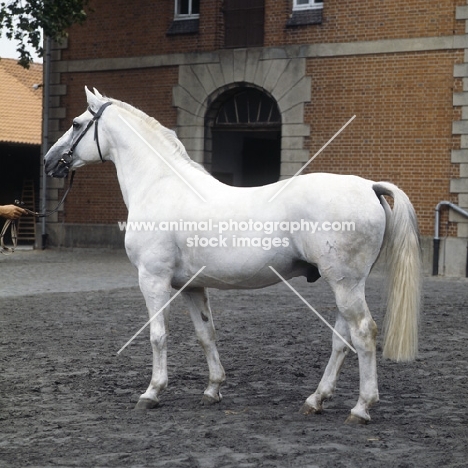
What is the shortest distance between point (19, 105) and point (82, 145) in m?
29.0

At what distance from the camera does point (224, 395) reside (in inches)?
289

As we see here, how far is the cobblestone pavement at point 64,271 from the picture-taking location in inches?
642

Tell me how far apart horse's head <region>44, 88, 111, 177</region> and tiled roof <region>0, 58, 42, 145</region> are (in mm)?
25602

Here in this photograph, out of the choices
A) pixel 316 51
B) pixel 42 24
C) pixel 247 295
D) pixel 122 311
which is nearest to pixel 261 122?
pixel 316 51

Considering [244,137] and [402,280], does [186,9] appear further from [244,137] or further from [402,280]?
[402,280]

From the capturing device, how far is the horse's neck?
7211 millimetres

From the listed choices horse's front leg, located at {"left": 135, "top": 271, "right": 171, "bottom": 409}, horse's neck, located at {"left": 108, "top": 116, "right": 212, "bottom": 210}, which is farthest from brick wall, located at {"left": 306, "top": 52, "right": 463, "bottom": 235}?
horse's front leg, located at {"left": 135, "top": 271, "right": 171, "bottom": 409}

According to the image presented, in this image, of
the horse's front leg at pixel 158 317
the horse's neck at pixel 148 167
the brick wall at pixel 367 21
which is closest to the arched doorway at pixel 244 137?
the brick wall at pixel 367 21

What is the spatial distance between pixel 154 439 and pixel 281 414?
1151 mm

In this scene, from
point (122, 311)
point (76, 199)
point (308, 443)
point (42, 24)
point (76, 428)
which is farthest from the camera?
point (76, 199)

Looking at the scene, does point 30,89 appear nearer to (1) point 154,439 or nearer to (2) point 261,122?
(2) point 261,122

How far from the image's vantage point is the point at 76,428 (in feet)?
19.9

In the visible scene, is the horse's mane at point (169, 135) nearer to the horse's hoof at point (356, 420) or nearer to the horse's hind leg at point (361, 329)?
the horse's hind leg at point (361, 329)

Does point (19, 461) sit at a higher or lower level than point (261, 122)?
lower
